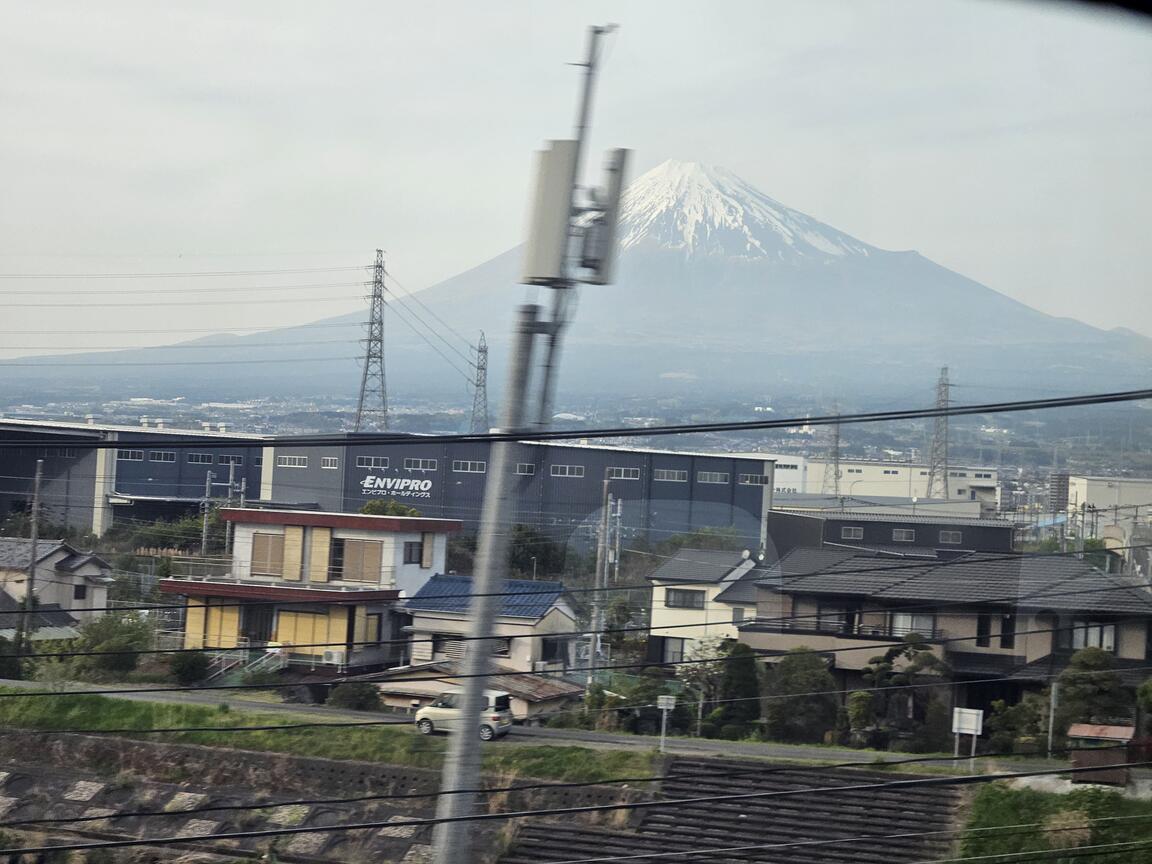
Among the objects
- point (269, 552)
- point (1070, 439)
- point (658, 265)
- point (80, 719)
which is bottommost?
point (80, 719)

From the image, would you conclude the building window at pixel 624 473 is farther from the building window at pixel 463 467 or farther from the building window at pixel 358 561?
the building window at pixel 358 561

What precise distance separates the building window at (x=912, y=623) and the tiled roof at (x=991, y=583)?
16cm

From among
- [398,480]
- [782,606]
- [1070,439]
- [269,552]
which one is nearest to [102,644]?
[269,552]

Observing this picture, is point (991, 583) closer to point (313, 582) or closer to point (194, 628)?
point (313, 582)

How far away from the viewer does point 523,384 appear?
6.73ft

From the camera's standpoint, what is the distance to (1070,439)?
1148 centimetres

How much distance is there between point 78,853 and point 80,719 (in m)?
1.19

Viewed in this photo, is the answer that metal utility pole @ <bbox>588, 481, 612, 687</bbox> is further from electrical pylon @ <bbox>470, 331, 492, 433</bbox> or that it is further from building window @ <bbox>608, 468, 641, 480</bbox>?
electrical pylon @ <bbox>470, 331, 492, 433</bbox>

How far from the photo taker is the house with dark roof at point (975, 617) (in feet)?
22.0

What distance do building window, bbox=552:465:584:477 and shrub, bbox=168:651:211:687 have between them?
253 inches

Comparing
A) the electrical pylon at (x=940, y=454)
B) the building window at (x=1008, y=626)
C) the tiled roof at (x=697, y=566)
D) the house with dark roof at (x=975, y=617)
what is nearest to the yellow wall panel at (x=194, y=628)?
the tiled roof at (x=697, y=566)

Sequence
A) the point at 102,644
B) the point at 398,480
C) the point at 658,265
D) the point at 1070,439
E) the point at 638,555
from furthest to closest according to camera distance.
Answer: the point at 658,265 < the point at 398,480 < the point at 1070,439 < the point at 638,555 < the point at 102,644

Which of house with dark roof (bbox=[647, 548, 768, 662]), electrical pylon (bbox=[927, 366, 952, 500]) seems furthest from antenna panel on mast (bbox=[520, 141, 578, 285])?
electrical pylon (bbox=[927, 366, 952, 500])

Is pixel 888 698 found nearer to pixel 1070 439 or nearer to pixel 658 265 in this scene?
pixel 1070 439
